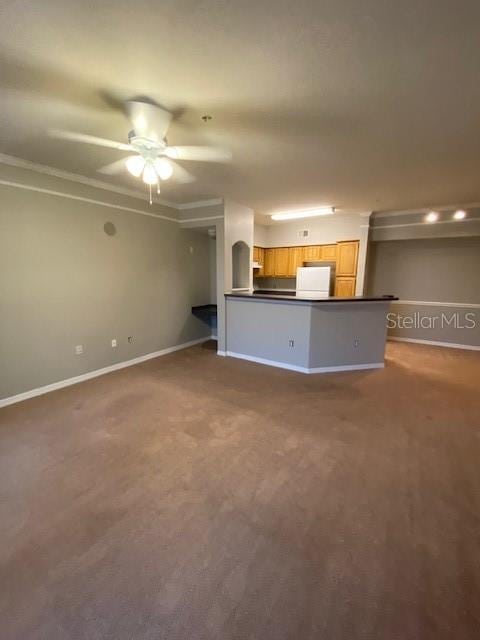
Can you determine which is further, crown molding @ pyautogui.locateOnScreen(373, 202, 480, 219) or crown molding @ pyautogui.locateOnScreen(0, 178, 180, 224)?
crown molding @ pyautogui.locateOnScreen(373, 202, 480, 219)

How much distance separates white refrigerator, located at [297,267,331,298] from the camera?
232 inches

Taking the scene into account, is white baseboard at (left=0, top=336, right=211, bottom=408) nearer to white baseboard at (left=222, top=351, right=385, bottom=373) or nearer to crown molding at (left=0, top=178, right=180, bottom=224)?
white baseboard at (left=222, top=351, right=385, bottom=373)

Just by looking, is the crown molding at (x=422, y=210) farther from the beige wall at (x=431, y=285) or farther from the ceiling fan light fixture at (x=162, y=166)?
the ceiling fan light fixture at (x=162, y=166)

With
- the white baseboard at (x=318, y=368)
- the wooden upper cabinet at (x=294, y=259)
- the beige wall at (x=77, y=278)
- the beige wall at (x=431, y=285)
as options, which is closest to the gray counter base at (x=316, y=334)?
the white baseboard at (x=318, y=368)

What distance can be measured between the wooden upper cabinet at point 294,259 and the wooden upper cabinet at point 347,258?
0.91 meters

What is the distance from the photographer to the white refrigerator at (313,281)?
19.3ft

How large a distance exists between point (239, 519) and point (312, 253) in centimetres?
576

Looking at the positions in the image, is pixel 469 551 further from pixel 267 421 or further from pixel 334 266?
pixel 334 266

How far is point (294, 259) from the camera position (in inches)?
267

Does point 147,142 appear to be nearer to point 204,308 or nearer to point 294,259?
point 204,308

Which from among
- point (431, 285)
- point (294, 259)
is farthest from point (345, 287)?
point (431, 285)

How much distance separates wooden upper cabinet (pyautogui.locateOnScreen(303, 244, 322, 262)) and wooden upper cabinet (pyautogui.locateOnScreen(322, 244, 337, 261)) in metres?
0.09

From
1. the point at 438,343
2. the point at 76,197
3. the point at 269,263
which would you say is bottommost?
the point at 438,343

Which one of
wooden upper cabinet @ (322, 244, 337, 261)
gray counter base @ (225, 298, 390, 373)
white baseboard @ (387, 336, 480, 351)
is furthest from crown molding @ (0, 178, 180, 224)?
white baseboard @ (387, 336, 480, 351)
